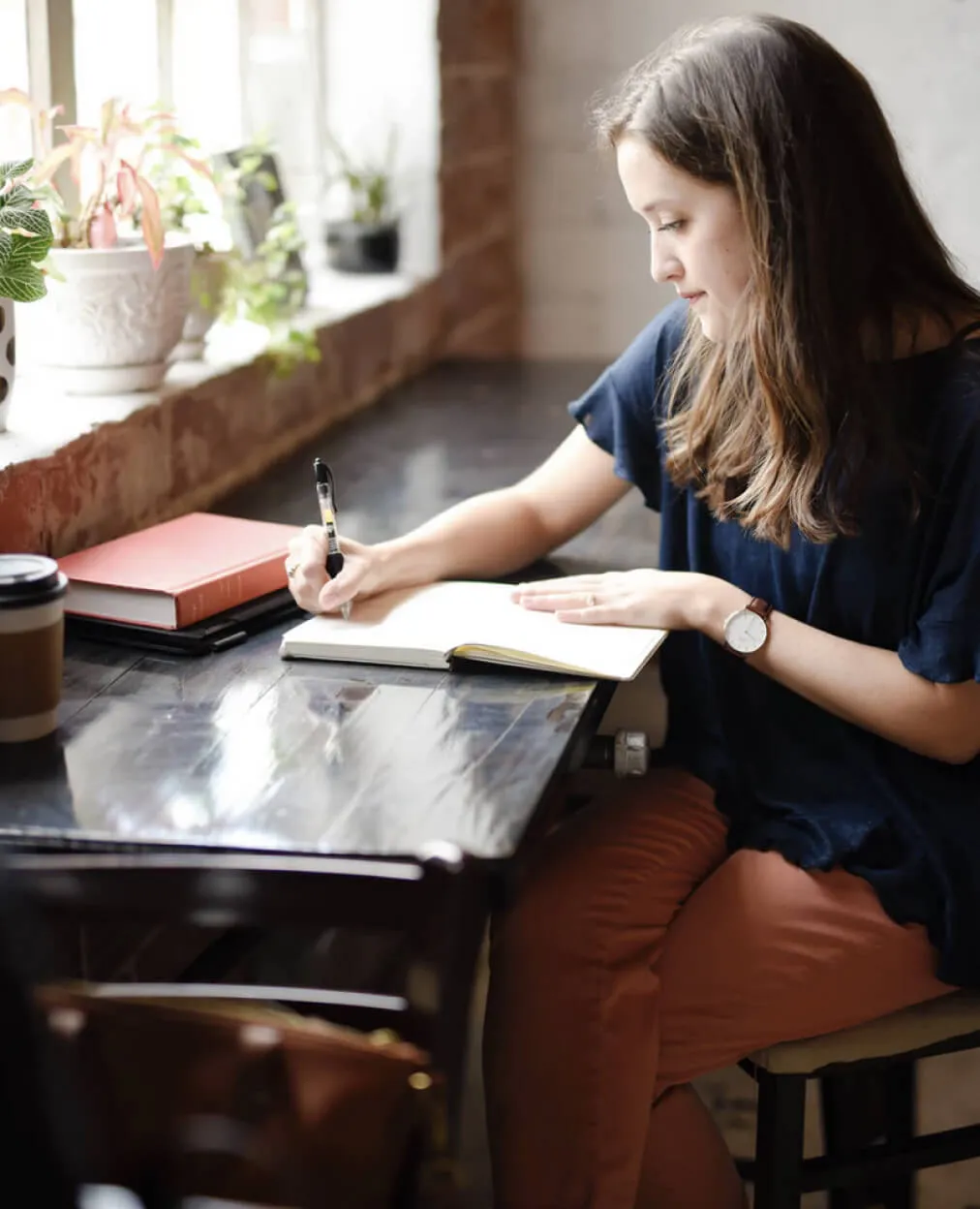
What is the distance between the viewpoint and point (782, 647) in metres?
1.46

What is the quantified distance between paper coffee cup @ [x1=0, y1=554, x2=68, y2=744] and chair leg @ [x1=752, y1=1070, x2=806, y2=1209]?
0.73m

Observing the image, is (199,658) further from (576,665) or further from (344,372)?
(344,372)

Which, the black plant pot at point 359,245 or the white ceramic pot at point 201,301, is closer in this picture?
the white ceramic pot at point 201,301

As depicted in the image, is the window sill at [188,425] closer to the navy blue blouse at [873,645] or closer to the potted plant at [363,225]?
the potted plant at [363,225]

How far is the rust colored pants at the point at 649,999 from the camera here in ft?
4.45

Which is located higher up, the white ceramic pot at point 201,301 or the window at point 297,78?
the window at point 297,78

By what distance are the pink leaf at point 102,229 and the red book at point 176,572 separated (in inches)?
14.4

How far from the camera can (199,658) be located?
146cm

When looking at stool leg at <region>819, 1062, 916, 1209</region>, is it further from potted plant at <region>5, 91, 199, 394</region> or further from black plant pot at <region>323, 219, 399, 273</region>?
black plant pot at <region>323, 219, 399, 273</region>

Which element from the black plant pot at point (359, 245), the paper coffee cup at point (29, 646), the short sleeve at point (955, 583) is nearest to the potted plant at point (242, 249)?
the black plant pot at point (359, 245)

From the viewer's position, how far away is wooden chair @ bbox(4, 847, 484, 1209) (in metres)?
0.92

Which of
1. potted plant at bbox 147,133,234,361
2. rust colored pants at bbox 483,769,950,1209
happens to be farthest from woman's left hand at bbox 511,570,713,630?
potted plant at bbox 147,133,234,361

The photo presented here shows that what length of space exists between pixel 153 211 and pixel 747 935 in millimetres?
1028

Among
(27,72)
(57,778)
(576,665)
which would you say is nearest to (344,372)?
(27,72)
